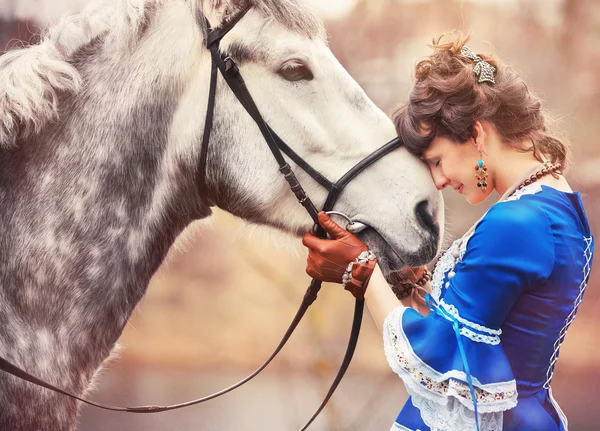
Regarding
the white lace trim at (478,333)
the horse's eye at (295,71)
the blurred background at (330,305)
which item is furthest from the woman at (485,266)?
the blurred background at (330,305)

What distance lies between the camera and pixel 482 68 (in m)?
1.04

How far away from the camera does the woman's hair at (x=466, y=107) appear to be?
1.03 meters

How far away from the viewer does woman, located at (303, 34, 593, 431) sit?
921mm

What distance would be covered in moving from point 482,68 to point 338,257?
455mm

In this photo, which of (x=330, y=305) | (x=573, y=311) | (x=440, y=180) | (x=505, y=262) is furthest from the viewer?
(x=330, y=305)

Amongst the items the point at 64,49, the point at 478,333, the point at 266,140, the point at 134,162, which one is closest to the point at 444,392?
the point at 478,333

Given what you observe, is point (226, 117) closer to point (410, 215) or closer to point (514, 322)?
point (410, 215)

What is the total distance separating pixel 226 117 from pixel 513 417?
2.57 ft

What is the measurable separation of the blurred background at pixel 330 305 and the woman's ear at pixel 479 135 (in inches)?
44.4

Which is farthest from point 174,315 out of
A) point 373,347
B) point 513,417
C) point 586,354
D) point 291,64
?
point 586,354

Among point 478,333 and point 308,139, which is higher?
point 308,139

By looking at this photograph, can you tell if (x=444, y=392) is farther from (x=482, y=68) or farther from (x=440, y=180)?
(x=482, y=68)

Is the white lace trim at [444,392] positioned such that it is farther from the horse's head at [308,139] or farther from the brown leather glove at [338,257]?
the horse's head at [308,139]

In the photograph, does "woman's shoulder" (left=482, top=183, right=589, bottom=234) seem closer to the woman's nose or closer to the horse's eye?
the woman's nose
